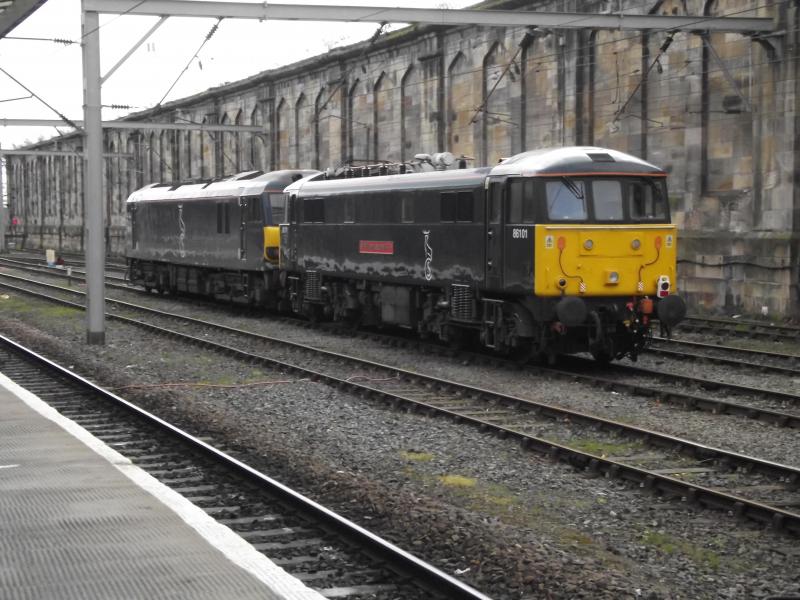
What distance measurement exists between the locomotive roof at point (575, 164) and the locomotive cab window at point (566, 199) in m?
0.16

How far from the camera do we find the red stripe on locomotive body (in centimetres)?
Answer: 2125

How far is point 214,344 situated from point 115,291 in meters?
19.0

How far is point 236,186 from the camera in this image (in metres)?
29.6

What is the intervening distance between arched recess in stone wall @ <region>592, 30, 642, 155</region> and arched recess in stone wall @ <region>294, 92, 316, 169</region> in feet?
67.1

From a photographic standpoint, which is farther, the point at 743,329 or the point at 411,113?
the point at 411,113

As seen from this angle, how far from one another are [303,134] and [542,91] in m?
19.2

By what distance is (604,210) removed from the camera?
1691cm

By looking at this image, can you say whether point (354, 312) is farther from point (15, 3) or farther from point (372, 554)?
point (372, 554)

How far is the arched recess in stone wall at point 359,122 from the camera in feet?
145

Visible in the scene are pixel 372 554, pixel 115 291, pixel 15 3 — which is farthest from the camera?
pixel 115 291

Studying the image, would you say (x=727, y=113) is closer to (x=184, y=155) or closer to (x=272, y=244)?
(x=272, y=244)

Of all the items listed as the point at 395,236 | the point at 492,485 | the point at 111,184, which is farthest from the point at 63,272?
the point at 492,485

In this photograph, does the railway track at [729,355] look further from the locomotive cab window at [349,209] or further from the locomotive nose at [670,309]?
the locomotive cab window at [349,209]

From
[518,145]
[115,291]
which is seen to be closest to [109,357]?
[518,145]
